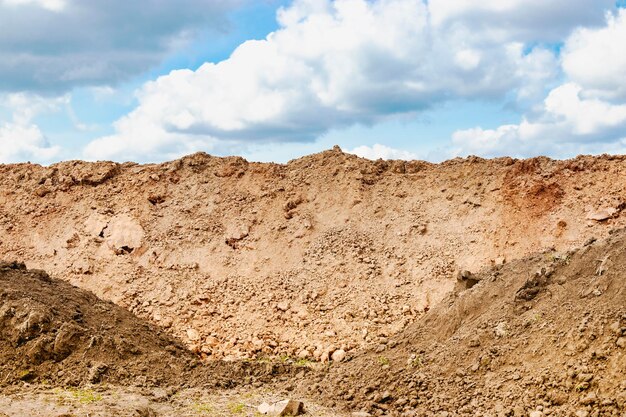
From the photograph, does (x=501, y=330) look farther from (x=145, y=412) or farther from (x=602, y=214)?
(x=602, y=214)

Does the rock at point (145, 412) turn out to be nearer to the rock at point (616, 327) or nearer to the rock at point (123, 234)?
the rock at point (616, 327)

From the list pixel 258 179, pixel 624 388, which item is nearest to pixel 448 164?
pixel 258 179

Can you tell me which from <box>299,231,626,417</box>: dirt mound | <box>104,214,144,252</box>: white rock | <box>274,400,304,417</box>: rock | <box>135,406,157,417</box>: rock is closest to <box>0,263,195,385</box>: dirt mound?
<box>135,406,157,417</box>: rock

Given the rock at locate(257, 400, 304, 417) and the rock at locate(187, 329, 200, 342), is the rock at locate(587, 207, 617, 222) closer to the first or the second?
the rock at locate(187, 329, 200, 342)

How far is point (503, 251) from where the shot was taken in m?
20.0

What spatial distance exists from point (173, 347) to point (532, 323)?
8.86 m

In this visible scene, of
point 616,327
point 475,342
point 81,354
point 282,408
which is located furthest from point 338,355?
point 616,327

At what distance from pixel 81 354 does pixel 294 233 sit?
27.7ft

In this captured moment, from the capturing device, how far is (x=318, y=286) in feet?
64.3

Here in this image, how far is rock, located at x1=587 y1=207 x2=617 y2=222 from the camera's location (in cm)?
2006

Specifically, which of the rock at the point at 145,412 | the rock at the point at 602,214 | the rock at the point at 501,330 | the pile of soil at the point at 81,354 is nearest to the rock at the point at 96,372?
the pile of soil at the point at 81,354

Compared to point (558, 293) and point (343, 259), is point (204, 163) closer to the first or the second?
point (343, 259)

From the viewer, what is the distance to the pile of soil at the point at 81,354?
47.0 ft

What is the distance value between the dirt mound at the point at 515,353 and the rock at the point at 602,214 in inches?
225
